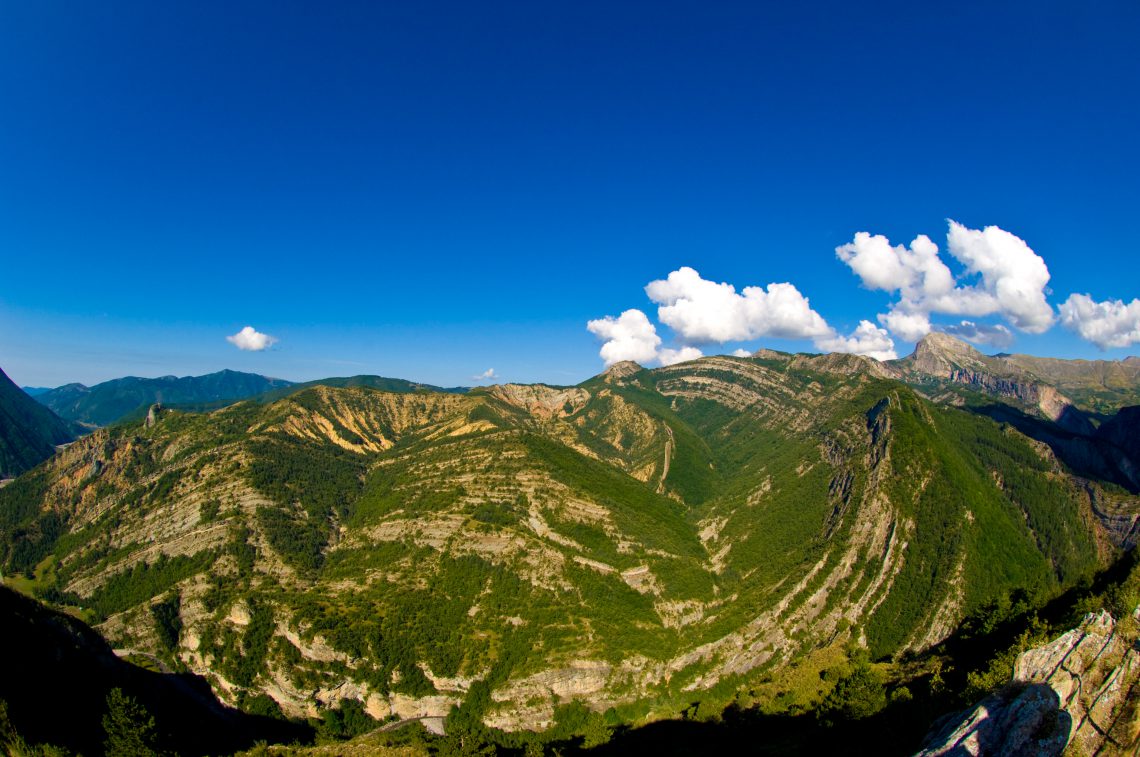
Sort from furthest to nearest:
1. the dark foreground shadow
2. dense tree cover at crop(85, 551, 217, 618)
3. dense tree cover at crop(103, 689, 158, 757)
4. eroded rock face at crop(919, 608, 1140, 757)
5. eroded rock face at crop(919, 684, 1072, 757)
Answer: dense tree cover at crop(85, 551, 217, 618), the dark foreground shadow, dense tree cover at crop(103, 689, 158, 757), eroded rock face at crop(919, 684, 1072, 757), eroded rock face at crop(919, 608, 1140, 757)

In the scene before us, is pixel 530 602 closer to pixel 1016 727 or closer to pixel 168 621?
pixel 168 621

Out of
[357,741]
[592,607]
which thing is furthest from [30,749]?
[592,607]

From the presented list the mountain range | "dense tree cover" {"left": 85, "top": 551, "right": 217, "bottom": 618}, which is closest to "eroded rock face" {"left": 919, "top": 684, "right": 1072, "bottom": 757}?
the mountain range

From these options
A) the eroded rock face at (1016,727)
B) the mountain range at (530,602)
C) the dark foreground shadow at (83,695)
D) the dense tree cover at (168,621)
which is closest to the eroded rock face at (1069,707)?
the eroded rock face at (1016,727)

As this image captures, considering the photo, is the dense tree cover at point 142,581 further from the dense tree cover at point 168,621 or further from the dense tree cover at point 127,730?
the dense tree cover at point 127,730

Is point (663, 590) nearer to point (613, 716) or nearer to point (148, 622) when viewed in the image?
point (613, 716)

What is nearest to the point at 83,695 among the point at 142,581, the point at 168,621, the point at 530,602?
the point at 168,621

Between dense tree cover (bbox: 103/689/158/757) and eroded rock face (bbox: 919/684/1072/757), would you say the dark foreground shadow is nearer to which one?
dense tree cover (bbox: 103/689/158/757)

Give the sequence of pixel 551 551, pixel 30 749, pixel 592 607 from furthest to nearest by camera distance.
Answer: pixel 551 551 < pixel 592 607 < pixel 30 749
